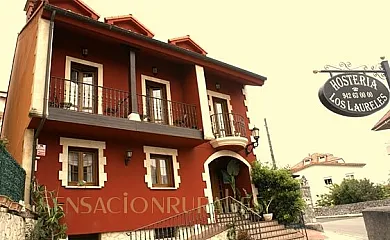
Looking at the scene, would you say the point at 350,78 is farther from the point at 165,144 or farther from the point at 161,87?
the point at 161,87

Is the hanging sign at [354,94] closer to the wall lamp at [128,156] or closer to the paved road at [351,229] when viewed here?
the wall lamp at [128,156]

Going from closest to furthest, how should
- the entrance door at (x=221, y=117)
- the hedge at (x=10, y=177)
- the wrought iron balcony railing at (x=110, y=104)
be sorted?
1. the hedge at (x=10, y=177)
2. the wrought iron balcony railing at (x=110, y=104)
3. the entrance door at (x=221, y=117)

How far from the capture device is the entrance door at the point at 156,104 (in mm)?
11094

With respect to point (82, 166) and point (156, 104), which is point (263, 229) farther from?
point (82, 166)

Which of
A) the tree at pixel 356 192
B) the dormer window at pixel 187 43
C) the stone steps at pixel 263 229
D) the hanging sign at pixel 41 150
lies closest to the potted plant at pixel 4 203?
the hanging sign at pixel 41 150

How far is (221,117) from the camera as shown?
13.0m

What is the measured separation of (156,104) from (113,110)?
6.27ft

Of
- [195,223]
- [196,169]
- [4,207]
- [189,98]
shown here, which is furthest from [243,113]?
[4,207]

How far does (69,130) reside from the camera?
869 cm

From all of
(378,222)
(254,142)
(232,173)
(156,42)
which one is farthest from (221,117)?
(378,222)

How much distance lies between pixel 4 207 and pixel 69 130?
3.60 meters

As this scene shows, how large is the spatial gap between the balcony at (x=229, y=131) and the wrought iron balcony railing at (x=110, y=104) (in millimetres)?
1188

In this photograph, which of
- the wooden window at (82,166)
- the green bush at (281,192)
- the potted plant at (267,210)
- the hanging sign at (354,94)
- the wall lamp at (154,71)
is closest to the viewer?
the hanging sign at (354,94)

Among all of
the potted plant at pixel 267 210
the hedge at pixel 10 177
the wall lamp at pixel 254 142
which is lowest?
the potted plant at pixel 267 210
